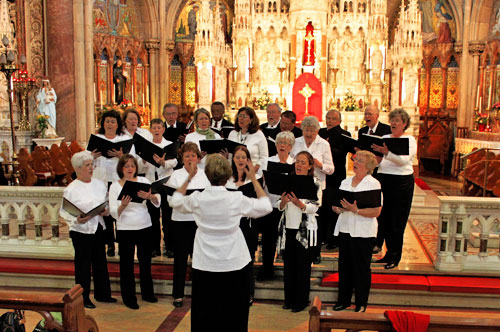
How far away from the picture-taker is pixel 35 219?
5969 mm

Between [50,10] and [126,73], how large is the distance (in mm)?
4175

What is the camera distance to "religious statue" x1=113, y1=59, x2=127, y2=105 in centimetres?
1596

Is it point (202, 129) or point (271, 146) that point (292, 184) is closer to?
point (271, 146)

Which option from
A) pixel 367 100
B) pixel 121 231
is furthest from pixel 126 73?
pixel 121 231

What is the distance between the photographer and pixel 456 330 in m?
2.70

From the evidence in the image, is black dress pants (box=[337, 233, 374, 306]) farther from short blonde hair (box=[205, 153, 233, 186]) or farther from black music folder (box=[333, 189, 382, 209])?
short blonde hair (box=[205, 153, 233, 186])

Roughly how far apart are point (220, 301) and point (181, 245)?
129cm

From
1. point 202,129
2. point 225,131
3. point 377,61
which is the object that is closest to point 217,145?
point 202,129

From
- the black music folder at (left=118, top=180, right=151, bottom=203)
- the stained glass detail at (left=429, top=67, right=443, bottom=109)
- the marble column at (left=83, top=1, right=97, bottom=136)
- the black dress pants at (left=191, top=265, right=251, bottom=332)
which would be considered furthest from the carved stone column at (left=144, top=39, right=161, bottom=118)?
the black dress pants at (left=191, top=265, right=251, bottom=332)

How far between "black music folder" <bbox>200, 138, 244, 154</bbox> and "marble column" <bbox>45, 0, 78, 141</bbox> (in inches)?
326

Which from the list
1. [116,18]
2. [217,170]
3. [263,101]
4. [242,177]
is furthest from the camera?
[116,18]

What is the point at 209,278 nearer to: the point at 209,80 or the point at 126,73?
the point at 209,80

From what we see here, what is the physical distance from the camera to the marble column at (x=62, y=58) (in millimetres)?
12359

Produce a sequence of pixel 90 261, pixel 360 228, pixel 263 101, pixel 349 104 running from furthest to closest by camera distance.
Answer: pixel 263 101
pixel 349 104
pixel 90 261
pixel 360 228
